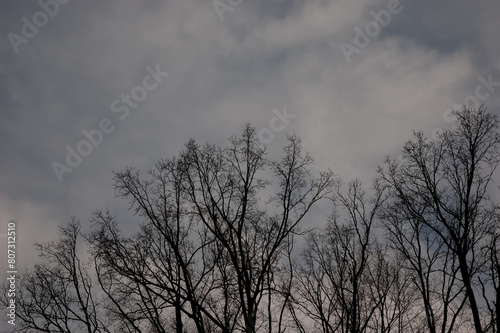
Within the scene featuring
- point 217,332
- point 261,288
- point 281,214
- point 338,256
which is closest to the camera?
point 261,288

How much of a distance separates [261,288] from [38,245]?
47.6ft

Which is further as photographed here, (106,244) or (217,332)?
(217,332)

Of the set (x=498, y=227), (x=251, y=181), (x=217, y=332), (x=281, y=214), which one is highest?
(x=251, y=181)

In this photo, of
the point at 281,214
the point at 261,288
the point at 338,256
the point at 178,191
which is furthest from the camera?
the point at 338,256

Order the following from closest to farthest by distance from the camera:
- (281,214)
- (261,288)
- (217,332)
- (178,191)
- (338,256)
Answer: (261,288) < (281,214) < (178,191) < (338,256) < (217,332)

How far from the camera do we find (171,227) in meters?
18.8

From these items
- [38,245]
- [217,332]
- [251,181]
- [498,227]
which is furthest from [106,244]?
[498,227]

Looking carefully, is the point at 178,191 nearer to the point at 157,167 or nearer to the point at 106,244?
the point at 157,167

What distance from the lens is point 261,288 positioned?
15836 millimetres

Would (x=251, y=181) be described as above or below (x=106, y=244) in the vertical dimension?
above

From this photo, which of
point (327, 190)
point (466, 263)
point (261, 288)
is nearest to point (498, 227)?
point (466, 263)

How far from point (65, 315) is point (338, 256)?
15849mm

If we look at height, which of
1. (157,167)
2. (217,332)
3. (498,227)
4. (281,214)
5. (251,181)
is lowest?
(217,332)

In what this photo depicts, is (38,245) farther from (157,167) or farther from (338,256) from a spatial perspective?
(338,256)
